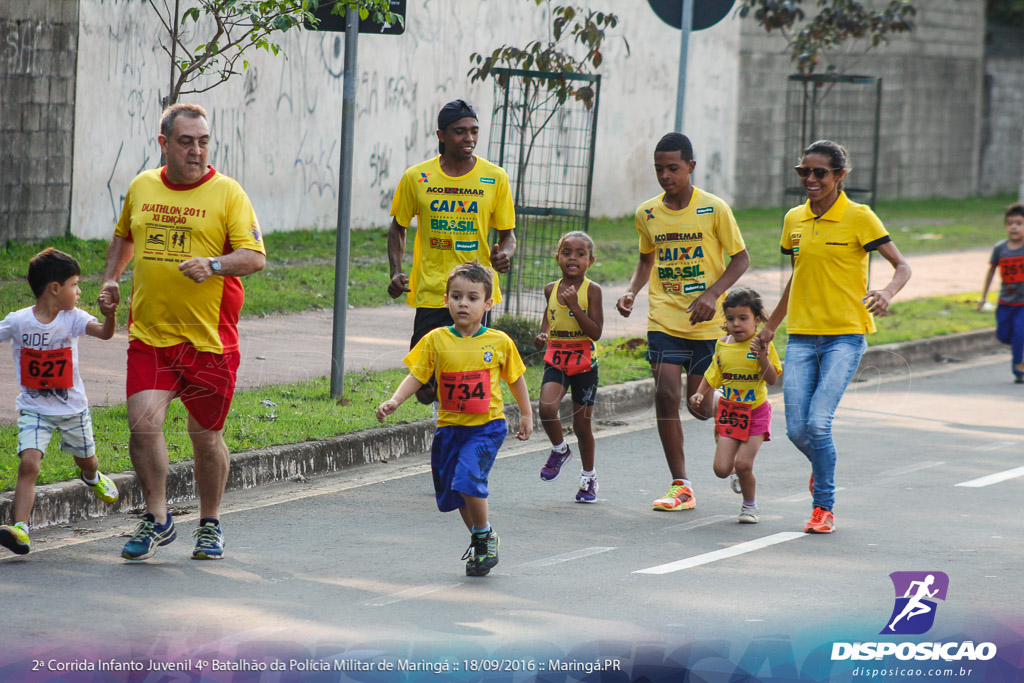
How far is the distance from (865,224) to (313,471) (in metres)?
3.31

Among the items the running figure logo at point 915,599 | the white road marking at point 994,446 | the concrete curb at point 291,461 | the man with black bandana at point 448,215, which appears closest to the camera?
the running figure logo at point 915,599

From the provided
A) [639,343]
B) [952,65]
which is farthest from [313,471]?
[952,65]

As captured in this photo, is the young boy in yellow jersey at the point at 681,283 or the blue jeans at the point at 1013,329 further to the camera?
the blue jeans at the point at 1013,329

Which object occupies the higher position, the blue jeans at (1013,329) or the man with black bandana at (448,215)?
the man with black bandana at (448,215)

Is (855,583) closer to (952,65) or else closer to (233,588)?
(233,588)

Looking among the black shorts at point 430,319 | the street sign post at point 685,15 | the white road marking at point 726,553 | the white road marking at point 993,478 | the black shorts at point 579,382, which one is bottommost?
the white road marking at point 726,553

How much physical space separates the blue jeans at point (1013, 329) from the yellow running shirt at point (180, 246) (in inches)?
316

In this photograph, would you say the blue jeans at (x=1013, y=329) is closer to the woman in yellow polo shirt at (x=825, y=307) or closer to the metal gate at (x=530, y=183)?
the metal gate at (x=530, y=183)

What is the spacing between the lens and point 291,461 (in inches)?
295

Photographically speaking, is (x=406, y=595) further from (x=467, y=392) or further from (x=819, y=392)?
(x=819, y=392)

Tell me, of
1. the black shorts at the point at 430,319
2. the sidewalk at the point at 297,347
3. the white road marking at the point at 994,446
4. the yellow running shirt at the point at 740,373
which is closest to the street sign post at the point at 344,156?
the sidewalk at the point at 297,347

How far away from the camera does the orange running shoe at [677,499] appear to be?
6.98 metres

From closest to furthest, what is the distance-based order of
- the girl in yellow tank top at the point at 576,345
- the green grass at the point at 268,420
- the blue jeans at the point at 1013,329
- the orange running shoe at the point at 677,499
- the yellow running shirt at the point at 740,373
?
1. the yellow running shirt at the point at 740,373
2. the green grass at the point at 268,420
3. the orange running shoe at the point at 677,499
4. the girl in yellow tank top at the point at 576,345
5. the blue jeans at the point at 1013,329

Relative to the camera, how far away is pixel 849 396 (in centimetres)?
1098
